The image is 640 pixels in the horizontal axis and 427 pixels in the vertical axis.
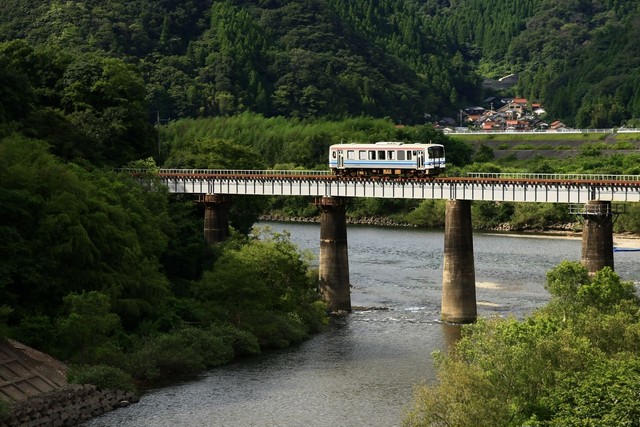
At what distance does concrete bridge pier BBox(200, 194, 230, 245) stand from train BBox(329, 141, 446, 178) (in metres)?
9.12

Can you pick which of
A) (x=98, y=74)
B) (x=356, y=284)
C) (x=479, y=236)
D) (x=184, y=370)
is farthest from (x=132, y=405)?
(x=479, y=236)

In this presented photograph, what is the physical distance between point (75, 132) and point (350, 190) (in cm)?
2143

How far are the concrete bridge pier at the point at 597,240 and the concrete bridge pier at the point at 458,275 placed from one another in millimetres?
8791

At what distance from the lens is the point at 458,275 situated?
308 ft

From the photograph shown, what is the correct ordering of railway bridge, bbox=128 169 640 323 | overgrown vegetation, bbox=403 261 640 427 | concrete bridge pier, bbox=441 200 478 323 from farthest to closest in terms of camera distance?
1. concrete bridge pier, bbox=441 200 478 323
2. railway bridge, bbox=128 169 640 323
3. overgrown vegetation, bbox=403 261 640 427

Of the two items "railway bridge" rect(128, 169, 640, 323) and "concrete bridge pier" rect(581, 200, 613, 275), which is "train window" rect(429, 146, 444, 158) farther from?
"concrete bridge pier" rect(581, 200, 613, 275)

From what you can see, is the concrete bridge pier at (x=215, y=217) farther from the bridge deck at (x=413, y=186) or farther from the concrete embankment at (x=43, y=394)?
the concrete embankment at (x=43, y=394)

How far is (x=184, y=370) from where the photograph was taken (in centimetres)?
7656

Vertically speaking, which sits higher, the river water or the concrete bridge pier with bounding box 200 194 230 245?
the concrete bridge pier with bounding box 200 194 230 245

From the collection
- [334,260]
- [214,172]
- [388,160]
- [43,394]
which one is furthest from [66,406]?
[214,172]

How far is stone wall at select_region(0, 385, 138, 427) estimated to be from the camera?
63.0m

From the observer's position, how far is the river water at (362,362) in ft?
219

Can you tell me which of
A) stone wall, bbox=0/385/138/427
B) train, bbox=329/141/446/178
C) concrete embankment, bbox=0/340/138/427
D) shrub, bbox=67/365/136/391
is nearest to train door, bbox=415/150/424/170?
train, bbox=329/141/446/178

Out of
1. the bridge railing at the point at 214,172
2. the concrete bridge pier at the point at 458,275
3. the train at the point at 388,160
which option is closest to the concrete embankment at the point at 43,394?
the concrete bridge pier at the point at 458,275
